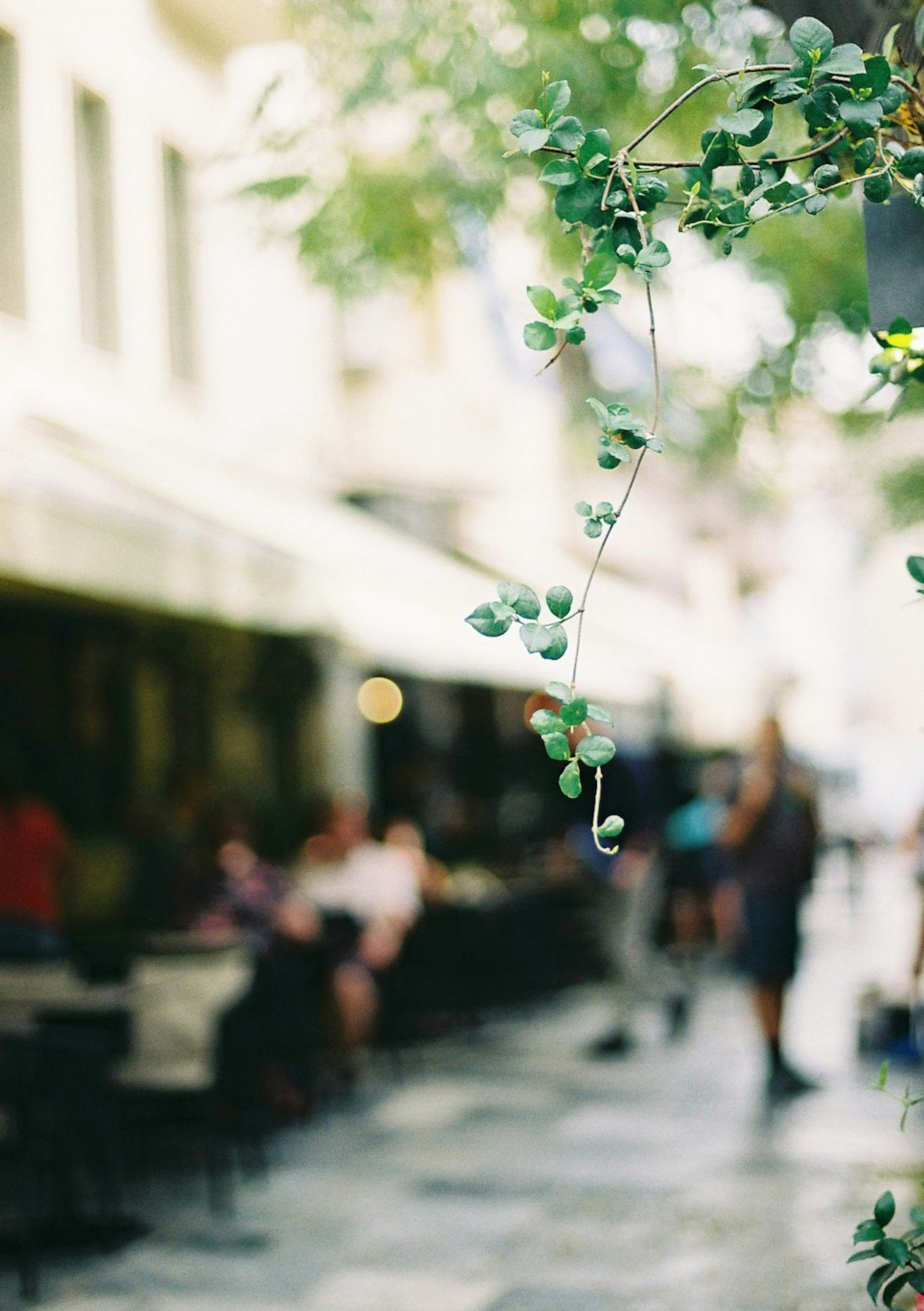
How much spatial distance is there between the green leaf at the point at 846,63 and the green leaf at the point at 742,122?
114mm

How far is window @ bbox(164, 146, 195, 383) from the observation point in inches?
460

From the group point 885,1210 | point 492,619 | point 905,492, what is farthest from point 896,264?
point 905,492

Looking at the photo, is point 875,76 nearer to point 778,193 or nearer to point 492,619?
point 778,193

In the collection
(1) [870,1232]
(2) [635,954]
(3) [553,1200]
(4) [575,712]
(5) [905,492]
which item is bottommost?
(3) [553,1200]

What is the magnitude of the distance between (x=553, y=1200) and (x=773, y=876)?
91.4 inches

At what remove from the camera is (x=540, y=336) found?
2309 mm

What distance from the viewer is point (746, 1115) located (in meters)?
7.28

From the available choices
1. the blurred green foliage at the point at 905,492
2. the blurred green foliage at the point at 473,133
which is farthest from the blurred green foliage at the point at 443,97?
the blurred green foliage at the point at 905,492

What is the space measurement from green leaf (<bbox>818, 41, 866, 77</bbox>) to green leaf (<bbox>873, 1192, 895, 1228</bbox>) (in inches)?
71.4

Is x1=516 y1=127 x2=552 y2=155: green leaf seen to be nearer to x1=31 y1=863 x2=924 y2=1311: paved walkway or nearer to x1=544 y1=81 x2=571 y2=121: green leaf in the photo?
x1=544 y1=81 x2=571 y2=121: green leaf

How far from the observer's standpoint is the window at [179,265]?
11688 millimetres

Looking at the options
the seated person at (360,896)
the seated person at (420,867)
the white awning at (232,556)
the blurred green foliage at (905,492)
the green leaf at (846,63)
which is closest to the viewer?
the green leaf at (846,63)

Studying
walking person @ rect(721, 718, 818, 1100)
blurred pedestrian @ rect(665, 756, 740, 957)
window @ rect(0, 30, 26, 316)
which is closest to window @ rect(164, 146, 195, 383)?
window @ rect(0, 30, 26, 316)

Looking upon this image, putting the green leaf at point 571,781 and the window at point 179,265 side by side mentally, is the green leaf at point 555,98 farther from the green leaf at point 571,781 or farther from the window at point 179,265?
the window at point 179,265
